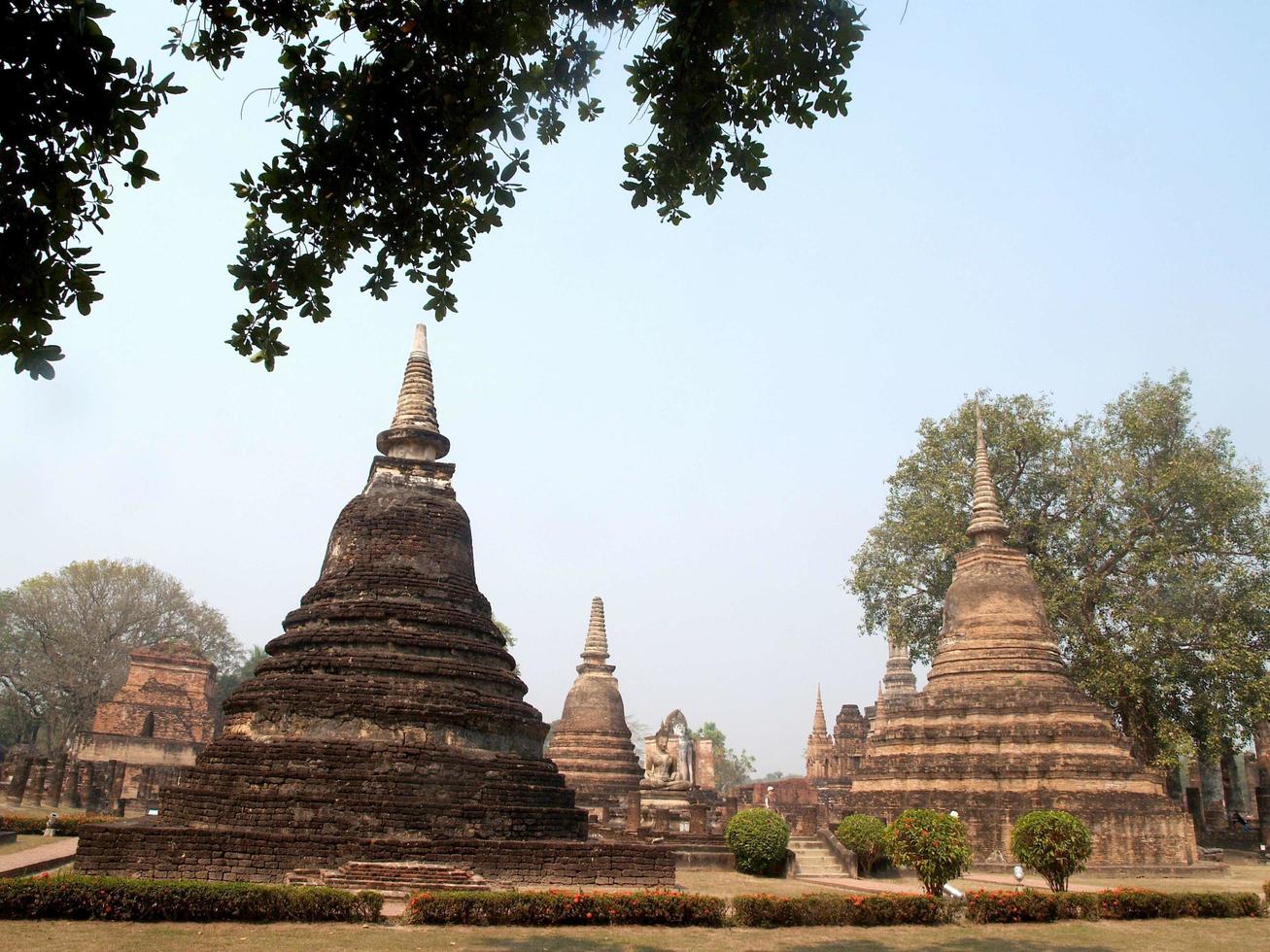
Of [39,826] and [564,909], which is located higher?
[564,909]

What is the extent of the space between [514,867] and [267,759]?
3.82 m

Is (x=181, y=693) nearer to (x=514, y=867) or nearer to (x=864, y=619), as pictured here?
(x=864, y=619)

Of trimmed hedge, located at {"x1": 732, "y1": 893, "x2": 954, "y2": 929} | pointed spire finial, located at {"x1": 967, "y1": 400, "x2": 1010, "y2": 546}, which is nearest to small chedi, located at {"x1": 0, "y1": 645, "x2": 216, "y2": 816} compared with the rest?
trimmed hedge, located at {"x1": 732, "y1": 893, "x2": 954, "y2": 929}

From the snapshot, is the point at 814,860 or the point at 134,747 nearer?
the point at 814,860

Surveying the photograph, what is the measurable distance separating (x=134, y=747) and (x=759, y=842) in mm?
27379

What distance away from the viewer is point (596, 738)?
3291 cm

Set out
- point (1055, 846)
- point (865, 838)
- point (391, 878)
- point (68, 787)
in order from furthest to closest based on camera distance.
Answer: point (68, 787), point (865, 838), point (1055, 846), point (391, 878)

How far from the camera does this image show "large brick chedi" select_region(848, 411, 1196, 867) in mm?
20875

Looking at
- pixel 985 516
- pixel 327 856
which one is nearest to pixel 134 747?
pixel 327 856

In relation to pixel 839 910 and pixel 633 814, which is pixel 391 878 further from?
pixel 633 814

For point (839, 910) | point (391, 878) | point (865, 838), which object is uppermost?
point (865, 838)

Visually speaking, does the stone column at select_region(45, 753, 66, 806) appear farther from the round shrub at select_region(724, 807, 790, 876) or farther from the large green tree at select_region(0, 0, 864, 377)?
the large green tree at select_region(0, 0, 864, 377)

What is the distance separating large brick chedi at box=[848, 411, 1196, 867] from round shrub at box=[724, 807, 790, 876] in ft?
16.0

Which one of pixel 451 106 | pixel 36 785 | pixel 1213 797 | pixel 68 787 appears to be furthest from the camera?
pixel 1213 797
